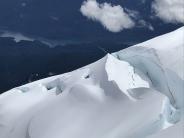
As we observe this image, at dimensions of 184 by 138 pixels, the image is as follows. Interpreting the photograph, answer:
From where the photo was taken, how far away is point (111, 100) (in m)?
10.7

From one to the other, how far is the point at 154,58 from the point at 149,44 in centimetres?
66

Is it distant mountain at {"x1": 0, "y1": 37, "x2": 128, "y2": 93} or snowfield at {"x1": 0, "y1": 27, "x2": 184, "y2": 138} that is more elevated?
snowfield at {"x1": 0, "y1": 27, "x2": 184, "y2": 138}

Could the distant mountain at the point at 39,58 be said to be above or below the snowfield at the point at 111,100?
below

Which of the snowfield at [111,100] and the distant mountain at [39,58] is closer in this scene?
the snowfield at [111,100]

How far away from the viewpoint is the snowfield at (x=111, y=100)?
9914mm

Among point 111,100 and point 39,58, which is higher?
point 111,100

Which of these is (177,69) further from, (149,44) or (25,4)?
(25,4)

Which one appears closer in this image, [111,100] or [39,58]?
[111,100]

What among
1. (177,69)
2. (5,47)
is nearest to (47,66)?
(5,47)

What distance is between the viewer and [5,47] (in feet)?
80.5

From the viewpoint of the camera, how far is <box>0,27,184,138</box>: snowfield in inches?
390

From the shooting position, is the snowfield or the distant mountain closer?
the snowfield

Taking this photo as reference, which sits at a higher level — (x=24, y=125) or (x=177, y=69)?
(x=177, y=69)

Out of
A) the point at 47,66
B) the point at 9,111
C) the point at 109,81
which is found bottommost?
the point at 47,66
